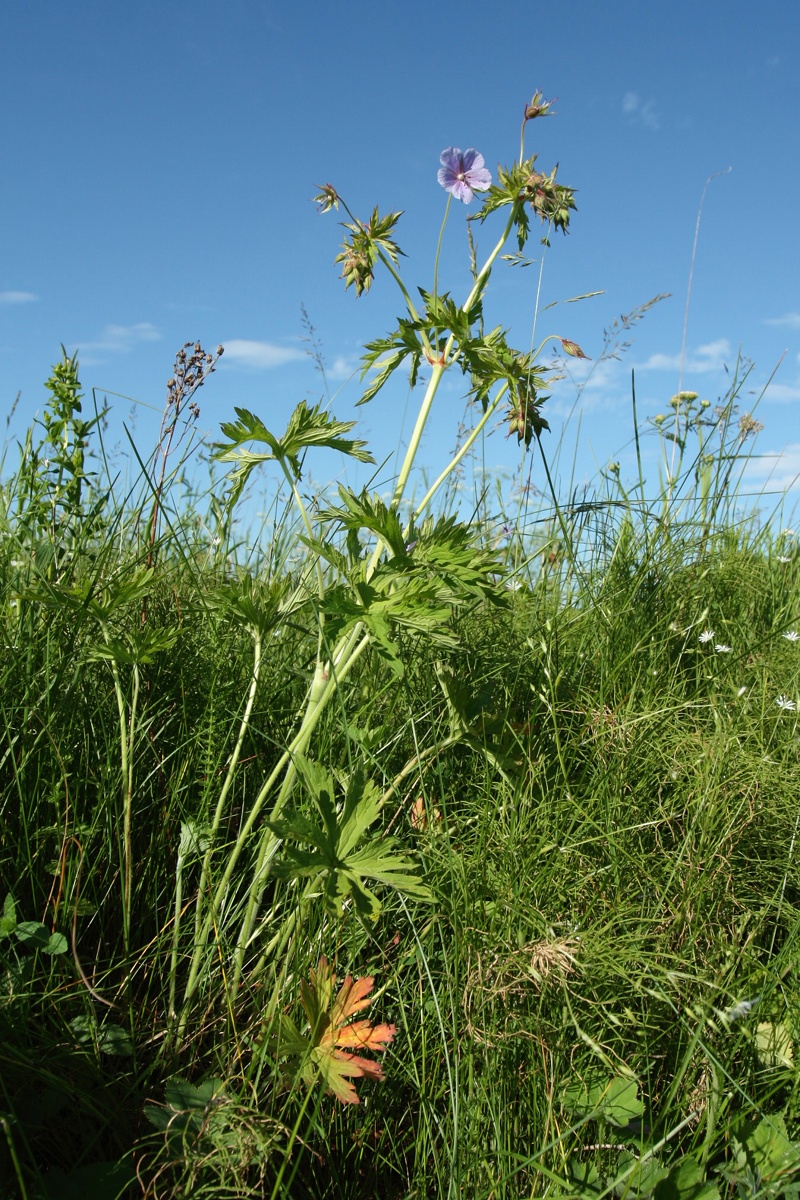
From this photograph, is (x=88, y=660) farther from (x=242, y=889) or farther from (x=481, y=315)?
(x=481, y=315)

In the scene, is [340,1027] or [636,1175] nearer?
[636,1175]

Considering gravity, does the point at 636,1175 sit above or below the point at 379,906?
below

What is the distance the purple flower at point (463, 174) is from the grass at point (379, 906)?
770 mm

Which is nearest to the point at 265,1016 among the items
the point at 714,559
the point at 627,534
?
the point at 627,534

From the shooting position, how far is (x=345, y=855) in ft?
4.47

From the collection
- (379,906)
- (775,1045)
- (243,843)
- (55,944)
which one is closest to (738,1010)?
(775,1045)

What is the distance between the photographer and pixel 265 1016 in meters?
1.39

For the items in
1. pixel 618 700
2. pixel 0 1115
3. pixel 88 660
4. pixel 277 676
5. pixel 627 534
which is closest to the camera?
pixel 0 1115

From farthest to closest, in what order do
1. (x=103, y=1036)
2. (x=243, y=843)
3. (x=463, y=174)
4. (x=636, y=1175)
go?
(x=463, y=174) → (x=243, y=843) → (x=103, y=1036) → (x=636, y=1175)

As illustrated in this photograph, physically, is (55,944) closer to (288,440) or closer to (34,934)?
(34,934)

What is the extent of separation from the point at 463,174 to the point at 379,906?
Answer: 4.81 feet

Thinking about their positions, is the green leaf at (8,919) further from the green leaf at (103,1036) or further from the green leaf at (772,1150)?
the green leaf at (772,1150)

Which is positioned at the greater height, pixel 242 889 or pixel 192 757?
pixel 192 757

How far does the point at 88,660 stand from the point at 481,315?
3.44 feet
